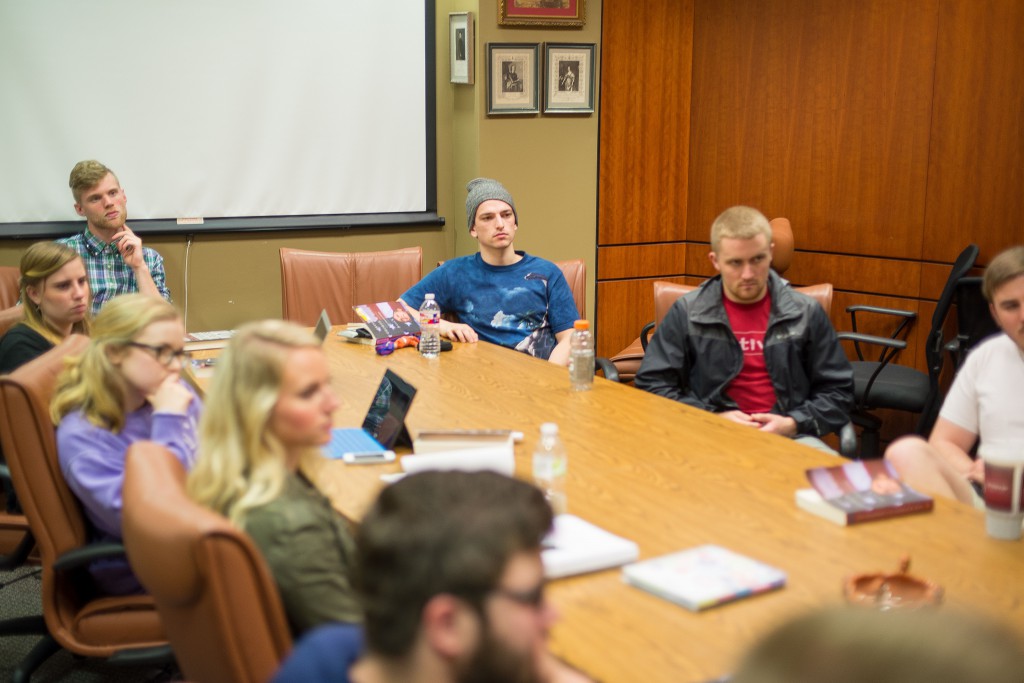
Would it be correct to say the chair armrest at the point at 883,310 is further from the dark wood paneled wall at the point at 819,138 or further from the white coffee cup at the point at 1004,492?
the white coffee cup at the point at 1004,492

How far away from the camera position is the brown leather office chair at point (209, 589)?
154cm

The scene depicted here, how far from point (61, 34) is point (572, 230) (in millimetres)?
2822

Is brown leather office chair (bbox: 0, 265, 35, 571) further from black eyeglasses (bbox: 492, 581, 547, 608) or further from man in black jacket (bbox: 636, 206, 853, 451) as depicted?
black eyeglasses (bbox: 492, 581, 547, 608)

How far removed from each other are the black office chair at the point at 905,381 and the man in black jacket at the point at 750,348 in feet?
3.15

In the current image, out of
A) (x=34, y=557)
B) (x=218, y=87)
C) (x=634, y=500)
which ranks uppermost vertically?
(x=218, y=87)

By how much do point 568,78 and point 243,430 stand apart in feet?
14.6

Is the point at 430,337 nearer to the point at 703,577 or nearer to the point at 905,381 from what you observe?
the point at 905,381

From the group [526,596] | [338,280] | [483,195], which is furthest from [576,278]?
[526,596]

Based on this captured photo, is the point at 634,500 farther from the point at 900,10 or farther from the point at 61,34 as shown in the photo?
the point at 61,34

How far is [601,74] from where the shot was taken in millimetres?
6074

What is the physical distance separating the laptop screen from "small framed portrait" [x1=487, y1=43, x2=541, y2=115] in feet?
10.4

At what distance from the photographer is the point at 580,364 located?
3420mm

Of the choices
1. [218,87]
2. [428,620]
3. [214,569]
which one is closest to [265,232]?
[218,87]

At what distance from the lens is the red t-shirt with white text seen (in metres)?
3.51
